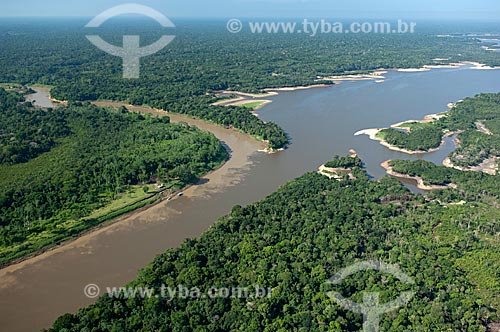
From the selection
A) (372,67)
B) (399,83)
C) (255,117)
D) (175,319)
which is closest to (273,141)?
(255,117)

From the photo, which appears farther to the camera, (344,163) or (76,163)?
(344,163)

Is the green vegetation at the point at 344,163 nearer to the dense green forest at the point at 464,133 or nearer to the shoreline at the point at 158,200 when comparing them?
the dense green forest at the point at 464,133

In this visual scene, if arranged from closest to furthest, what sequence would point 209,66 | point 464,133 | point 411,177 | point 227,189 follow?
point 227,189, point 411,177, point 464,133, point 209,66

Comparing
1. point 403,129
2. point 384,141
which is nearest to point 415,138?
point 384,141

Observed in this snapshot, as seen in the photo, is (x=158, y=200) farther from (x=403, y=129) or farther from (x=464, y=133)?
(x=464, y=133)

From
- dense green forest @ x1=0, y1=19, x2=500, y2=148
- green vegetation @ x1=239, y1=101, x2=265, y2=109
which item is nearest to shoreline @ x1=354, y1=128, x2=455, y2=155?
dense green forest @ x1=0, y1=19, x2=500, y2=148

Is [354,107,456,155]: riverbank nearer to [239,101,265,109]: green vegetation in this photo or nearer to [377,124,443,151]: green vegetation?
[377,124,443,151]: green vegetation
